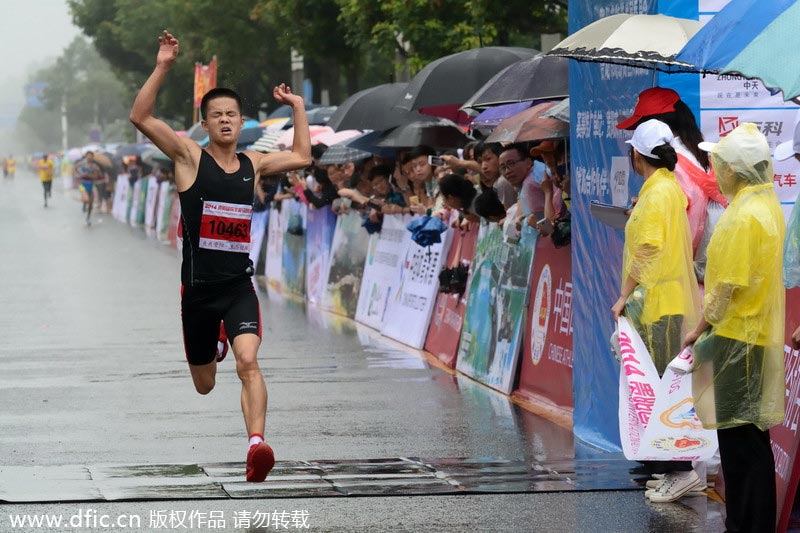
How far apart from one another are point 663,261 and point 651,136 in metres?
0.62

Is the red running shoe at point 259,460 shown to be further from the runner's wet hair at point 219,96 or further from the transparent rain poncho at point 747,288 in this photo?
the transparent rain poncho at point 747,288

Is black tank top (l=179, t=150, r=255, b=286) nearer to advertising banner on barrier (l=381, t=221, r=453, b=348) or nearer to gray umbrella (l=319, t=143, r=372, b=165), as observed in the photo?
advertising banner on barrier (l=381, t=221, r=453, b=348)

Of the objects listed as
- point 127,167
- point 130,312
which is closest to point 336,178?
point 130,312

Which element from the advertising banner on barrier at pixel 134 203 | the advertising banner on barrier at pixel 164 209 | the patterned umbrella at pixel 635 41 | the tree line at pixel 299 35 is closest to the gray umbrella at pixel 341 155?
the tree line at pixel 299 35

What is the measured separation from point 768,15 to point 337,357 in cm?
872

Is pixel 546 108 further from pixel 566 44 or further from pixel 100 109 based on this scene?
pixel 100 109

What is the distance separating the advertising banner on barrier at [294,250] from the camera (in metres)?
22.1

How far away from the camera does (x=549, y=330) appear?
11477 mm

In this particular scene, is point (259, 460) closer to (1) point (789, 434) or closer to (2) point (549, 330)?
(1) point (789, 434)

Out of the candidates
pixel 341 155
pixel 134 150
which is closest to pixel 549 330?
pixel 341 155

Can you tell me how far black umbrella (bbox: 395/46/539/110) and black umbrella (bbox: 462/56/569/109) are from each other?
7.38 feet

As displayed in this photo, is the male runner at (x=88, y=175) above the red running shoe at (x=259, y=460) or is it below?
below

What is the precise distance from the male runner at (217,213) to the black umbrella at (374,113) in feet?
27.7

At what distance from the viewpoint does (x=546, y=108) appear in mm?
11820
